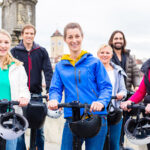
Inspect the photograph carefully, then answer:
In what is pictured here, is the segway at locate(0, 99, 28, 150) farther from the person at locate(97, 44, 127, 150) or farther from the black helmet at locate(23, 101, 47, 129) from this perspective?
the person at locate(97, 44, 127, 150)

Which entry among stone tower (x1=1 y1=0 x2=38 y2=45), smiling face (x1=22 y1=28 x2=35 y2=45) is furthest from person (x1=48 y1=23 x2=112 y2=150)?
stone tower (x1=1 y1=0 x2=38 y2=45)

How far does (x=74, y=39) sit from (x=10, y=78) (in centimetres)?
75

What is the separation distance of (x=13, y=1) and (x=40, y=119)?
8.06 metres

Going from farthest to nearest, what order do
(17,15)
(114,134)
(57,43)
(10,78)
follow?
(57,43) → (17,15) → (114,134) → (10,78)

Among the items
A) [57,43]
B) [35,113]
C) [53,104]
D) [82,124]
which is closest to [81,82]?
[53,104]

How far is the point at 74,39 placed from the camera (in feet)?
7.45

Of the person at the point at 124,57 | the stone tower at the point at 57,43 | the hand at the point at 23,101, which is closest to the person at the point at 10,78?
the hand at the point at 23,101

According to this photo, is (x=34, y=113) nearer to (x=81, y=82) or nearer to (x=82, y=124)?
(x=81, y=82)

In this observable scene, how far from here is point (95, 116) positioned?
1986mm

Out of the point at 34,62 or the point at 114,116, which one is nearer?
the point at 114,116

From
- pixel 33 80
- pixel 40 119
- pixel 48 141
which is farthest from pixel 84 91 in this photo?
pixel 48 141

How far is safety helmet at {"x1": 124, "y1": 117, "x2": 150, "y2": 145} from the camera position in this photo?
2.30 metres

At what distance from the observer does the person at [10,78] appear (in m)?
2.45

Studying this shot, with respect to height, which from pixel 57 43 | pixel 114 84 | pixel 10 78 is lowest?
pixel 114 84
